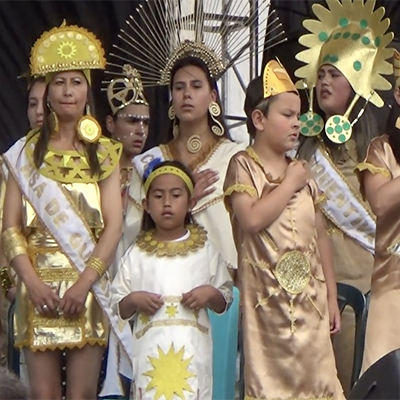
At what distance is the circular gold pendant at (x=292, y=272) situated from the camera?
344 cm

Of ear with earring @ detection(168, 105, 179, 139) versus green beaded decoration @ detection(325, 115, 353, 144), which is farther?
ear with earring @ detection(168, 105, 179, 139)

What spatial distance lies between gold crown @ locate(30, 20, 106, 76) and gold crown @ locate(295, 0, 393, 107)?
873 mm

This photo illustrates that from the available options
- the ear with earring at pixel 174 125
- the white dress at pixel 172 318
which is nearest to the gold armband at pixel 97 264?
the white dress at pixel 172 318

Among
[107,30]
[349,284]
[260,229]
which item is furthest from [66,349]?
[107,30]

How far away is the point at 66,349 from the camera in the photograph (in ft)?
11.8

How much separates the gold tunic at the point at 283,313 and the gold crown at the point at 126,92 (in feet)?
4.54

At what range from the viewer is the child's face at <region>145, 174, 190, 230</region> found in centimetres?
350

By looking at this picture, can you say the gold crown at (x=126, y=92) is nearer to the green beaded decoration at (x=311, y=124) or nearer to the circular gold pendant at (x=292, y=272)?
the green beaded decoration at (x=311, y=124)

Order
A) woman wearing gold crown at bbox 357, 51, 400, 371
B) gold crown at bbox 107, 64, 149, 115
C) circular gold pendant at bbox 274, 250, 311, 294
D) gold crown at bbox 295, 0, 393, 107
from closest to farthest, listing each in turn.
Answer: woman wearing gold crown at bbox 357, 51, 400, 371 → circular gold pendant at bbox 274, 250, 311, 294 → gold crown at bbox 295, 0, 393, 107 → gold crown at bbox 107, 64, 149, 115

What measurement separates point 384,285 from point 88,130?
3.67ft

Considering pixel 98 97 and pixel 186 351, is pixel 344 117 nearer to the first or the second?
pixel 186 351

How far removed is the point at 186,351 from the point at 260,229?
0.45 m

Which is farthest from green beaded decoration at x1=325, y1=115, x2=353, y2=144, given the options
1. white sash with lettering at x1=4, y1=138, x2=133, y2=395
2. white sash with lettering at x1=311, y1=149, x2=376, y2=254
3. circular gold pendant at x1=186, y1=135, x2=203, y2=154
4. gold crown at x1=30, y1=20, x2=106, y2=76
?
white sash with lettering at x1=4, y1=138, x2=133, y2=395

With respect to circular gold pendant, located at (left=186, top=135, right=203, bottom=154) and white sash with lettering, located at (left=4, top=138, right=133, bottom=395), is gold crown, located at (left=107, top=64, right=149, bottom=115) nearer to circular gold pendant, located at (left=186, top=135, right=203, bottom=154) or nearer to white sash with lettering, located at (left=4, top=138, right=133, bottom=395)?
circular gold pendant, located at (left=186, top=135, right=203, bottom=154)
